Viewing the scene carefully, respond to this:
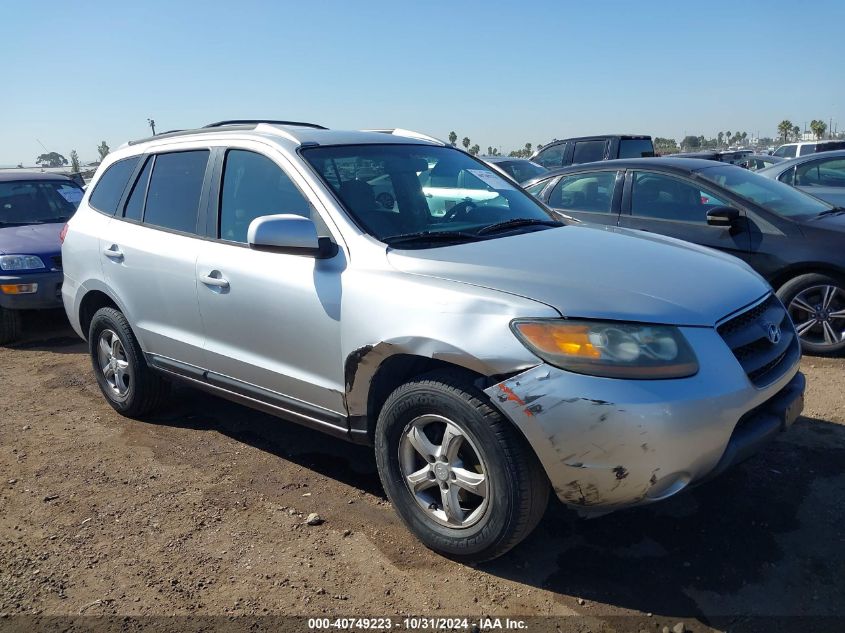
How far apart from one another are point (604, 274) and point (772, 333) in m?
0.79

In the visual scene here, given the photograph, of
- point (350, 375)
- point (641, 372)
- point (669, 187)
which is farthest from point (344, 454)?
point (669, 187)

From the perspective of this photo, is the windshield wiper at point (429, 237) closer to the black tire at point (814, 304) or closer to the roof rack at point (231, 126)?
the roof rack at point (231, 126)

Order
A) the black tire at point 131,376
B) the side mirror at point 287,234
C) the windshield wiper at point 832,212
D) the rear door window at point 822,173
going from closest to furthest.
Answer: the side mirror at point 287,234 → the black tire at point 131,376 → the windshield wiper at point 832,212 → the rear door window at point 822,173

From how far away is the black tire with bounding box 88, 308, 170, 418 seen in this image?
4531 millimetres

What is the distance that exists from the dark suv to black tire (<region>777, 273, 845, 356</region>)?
8.71 meters

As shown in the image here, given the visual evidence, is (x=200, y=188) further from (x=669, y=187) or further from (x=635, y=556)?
(x=669, y=187)

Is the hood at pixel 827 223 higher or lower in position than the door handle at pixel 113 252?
higher

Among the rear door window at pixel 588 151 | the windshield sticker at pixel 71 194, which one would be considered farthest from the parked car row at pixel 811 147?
the windshield sticker at pixel 71 194

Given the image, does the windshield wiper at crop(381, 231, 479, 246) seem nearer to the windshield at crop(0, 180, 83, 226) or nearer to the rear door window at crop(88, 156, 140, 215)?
the rear door window at crop(88, 156, 140, 215)

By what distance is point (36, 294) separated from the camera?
7.08m

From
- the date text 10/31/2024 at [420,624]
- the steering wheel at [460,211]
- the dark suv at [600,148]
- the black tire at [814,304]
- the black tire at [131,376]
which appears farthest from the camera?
the dark suv at [600,148]

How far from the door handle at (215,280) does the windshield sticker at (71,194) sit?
234 inches

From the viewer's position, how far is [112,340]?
4762 mm

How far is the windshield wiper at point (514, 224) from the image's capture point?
3.56m
